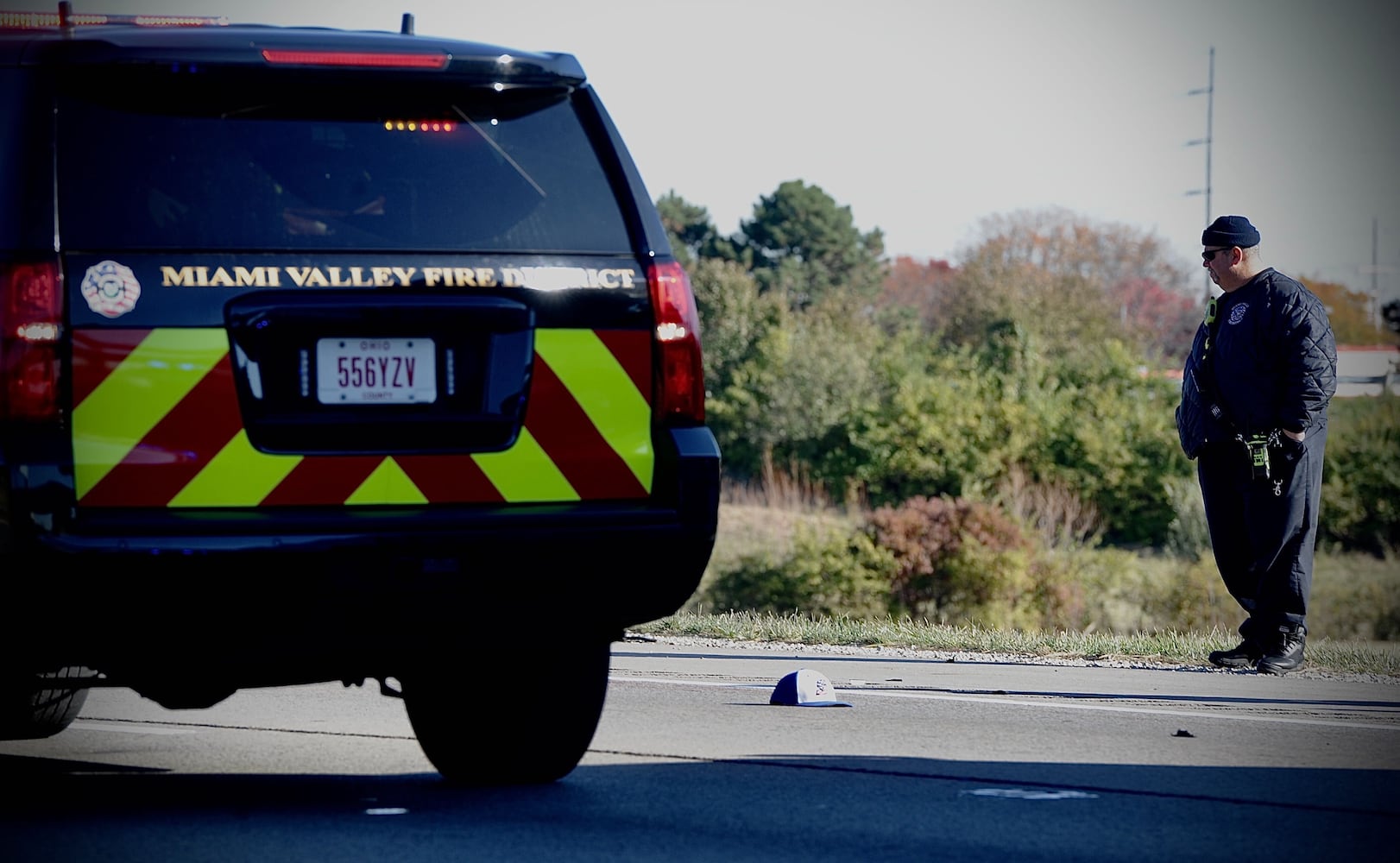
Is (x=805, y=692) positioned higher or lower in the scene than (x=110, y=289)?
lower

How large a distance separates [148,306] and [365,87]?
2.68 ft

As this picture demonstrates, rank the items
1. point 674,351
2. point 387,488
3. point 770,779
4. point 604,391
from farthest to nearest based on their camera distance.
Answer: point 770,779, point 674,351, point 604,391, point 387,488

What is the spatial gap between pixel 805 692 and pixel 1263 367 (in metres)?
2.58

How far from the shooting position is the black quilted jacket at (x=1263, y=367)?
8227mm

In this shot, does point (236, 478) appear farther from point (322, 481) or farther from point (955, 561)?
point (955, 561)

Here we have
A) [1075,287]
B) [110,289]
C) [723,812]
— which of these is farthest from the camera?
[1075,287]

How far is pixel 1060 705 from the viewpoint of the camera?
293 inches

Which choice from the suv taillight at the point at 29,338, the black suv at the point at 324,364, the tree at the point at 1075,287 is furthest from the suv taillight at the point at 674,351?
the tree at the point at 1075,287

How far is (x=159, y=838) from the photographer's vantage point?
496 cm

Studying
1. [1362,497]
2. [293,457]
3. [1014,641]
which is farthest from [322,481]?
[1362,497]

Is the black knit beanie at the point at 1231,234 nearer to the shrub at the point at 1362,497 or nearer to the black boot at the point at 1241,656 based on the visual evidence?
the black boot at the point at 1241,656

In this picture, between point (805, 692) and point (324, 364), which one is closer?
point (324, 364)

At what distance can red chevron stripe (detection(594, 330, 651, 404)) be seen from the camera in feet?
16.6

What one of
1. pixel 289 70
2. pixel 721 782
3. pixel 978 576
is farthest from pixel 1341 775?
pixel 978 576
